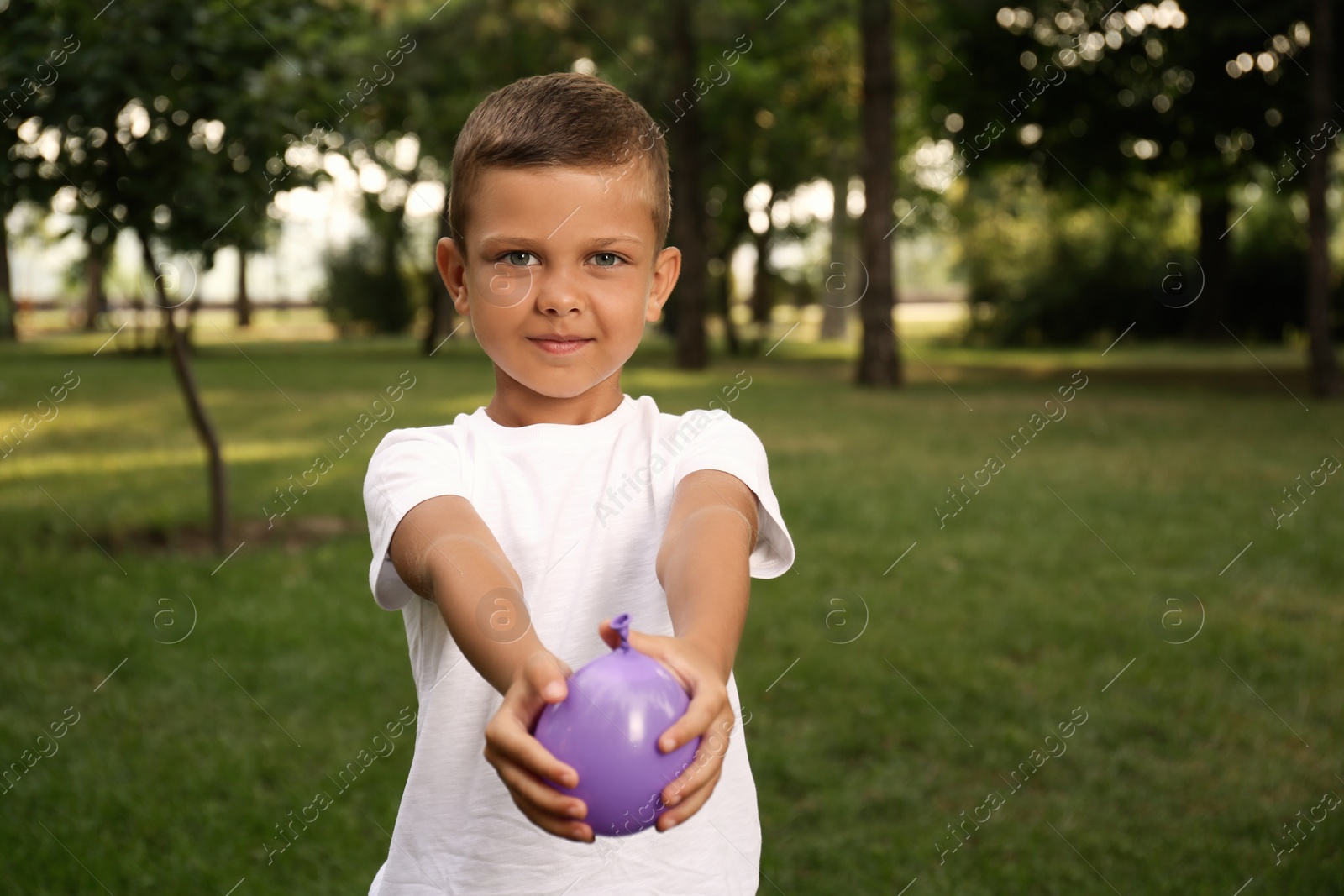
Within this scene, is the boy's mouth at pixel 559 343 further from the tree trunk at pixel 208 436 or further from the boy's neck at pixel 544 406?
the tree trunk at pixel 208 436

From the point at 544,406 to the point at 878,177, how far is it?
16.6m

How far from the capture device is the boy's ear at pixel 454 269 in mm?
1878

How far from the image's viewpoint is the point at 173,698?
492cm

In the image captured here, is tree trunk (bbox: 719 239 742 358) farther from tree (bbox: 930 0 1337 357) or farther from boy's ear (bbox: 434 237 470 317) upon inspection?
boy's ear (bbox: 434 237 470 317)

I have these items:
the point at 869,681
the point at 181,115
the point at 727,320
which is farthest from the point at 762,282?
the point at 869,681

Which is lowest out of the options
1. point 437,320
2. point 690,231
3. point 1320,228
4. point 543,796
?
point 437,320

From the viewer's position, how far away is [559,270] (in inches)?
66.0

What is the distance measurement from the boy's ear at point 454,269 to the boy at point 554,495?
5cm

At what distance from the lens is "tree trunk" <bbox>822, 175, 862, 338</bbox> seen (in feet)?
104

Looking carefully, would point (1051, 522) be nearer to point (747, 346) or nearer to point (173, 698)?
point (173, 698)

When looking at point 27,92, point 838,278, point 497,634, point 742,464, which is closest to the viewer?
point 497,634

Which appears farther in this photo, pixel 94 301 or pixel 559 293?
pixel 94 301

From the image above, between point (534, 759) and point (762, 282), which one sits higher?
point (534, 759)

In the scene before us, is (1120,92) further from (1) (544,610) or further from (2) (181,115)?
(1) (544,610)
